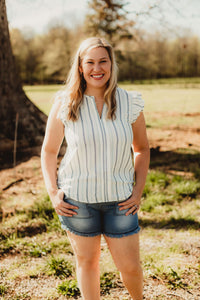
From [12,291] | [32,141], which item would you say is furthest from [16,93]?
[12,291]

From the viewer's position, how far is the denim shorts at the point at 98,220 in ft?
5.76

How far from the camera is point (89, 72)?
182cm

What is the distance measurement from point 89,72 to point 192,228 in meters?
2.38

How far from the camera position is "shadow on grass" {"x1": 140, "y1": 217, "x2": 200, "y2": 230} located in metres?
3.48

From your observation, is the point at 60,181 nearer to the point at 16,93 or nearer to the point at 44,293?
the point at 44,293

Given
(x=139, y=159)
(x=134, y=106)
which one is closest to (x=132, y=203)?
(x=139, y=159)

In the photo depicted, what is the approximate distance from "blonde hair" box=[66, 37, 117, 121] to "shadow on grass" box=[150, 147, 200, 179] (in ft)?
11.0

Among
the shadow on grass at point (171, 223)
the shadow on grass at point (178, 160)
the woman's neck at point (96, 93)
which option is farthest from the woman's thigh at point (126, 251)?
the shadow on grass at point (178, 160)

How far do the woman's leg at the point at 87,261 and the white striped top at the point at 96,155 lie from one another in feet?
0.88

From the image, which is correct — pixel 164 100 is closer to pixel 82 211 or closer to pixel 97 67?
pixel 97 67

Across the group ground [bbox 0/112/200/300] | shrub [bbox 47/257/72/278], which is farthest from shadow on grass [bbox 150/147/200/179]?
shrub [bbox 47/257/72/278]

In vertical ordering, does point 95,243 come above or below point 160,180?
above

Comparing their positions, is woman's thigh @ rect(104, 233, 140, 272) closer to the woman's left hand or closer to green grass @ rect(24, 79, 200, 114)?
the woman's left hand

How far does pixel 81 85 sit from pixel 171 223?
2.34 meters
